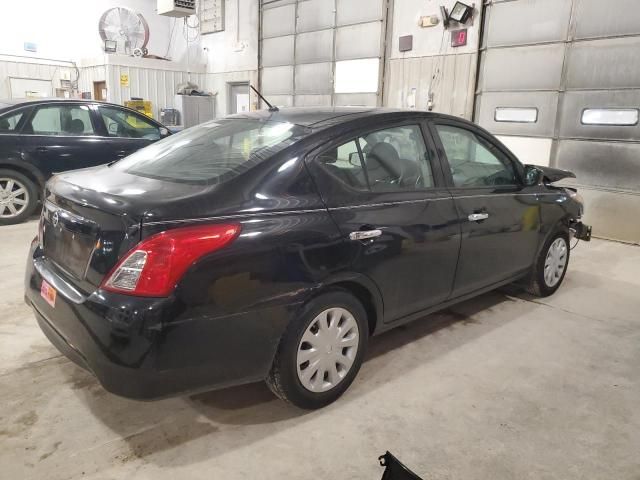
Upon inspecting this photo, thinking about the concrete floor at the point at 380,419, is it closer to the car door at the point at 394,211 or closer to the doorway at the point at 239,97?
the car door at the point at 394,211

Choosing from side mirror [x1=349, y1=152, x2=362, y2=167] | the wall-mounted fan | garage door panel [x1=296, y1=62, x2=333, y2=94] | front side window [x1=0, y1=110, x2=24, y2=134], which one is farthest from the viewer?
the wall-mounted fan

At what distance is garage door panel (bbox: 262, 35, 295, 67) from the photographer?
9.91 metres

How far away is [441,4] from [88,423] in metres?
7.28

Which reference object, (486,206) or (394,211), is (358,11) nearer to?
(486,206)

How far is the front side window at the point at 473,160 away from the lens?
2.85 metres

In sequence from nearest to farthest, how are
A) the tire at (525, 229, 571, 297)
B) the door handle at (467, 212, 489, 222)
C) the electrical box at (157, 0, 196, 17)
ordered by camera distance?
the door handle at (467, 212, 489, 222)
the tire at (525, 229, 571, 297)
the electrical box at (157, 0, 196, 17)

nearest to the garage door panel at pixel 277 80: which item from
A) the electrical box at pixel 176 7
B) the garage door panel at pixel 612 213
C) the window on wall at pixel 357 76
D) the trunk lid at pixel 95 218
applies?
the window on wall at pixel 357 76

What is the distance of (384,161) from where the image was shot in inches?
98.6

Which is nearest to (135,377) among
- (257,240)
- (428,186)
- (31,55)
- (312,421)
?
(257,240)

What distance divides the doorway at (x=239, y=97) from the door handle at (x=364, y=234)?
949cm

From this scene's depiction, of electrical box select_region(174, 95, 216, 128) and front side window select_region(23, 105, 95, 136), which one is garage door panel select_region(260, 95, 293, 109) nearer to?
electrical box select_region(174, 95, 216, 128)

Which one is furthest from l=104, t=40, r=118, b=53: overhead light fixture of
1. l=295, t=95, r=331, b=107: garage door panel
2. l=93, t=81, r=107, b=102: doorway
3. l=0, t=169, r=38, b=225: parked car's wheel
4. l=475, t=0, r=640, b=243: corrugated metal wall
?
l=475, t=0, r=640, b=243: corrugated metal wall

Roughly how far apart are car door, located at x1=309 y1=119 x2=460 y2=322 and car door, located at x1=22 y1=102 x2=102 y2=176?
14.3 ft

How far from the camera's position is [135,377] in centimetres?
175
